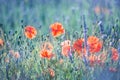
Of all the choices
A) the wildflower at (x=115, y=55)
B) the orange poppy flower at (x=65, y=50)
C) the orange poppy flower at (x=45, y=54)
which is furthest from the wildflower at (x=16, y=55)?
the wildflower at (x=115, y=55)

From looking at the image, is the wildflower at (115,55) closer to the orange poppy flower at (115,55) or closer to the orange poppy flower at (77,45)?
the orange poppy flower at (115,55)

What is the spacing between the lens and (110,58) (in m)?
3.14

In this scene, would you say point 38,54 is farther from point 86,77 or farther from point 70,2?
point 70,2

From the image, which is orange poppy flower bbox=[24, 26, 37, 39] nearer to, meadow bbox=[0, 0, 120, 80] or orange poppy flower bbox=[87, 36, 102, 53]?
meadow bbox=[0, 0, 120, 80]

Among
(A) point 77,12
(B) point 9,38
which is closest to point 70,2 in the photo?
(A) point 77,12

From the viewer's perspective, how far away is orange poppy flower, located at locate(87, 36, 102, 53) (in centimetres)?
313

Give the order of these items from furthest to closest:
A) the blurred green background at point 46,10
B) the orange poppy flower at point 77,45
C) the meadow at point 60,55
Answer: the blurred green background at point 46,10, the orange poppy flower at point 77,45, the meadow at point 60,55

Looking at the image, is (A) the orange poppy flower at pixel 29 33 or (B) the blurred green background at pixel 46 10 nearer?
(A) the orange poppy flower at pixel 29 33

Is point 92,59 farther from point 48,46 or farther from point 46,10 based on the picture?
point 46,10

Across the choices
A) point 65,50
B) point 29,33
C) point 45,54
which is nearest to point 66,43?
point 65,50

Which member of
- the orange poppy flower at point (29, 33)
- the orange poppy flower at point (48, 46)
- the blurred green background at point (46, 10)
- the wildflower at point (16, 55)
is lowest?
the wildflower at point (16, 55)

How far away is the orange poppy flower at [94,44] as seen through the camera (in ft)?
10.3

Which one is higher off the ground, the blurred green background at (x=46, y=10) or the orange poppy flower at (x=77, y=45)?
the blurred green background at (x=46, y=10)

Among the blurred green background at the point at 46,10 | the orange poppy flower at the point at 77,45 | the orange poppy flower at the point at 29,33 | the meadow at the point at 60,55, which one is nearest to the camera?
the meadow at the point at 60,55
